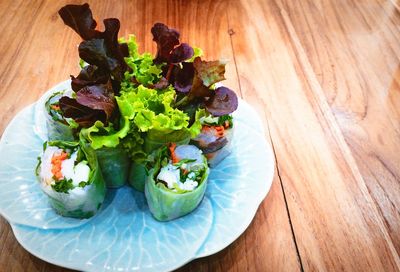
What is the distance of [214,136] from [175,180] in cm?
18

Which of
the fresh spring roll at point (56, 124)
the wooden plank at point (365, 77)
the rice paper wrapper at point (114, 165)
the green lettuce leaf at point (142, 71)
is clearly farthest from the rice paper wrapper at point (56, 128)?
the wooden plank at point (365, 77)

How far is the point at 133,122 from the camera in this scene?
0.86 m

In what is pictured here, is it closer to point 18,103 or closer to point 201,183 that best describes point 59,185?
point 201,183

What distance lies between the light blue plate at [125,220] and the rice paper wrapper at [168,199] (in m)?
0.02

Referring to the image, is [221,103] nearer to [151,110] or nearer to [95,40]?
[151,110]

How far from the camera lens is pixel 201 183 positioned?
89 centimetres

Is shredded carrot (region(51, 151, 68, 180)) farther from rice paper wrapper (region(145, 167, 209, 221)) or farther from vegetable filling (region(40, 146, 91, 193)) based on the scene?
rice paper wrapper (region(145, 167, 209, 221))

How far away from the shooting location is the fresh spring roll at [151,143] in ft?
2.95

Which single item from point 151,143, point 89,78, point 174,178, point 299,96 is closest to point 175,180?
point 174,178

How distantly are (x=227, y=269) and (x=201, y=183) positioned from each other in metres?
0.21

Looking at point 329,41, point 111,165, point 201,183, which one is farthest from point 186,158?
point 329,41

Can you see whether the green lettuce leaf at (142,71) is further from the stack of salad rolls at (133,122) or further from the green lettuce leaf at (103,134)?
A: the green lettuce leaf at (103,134)

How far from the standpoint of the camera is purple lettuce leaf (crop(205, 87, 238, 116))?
2.97ft

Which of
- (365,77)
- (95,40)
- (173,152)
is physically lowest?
(365,77)
